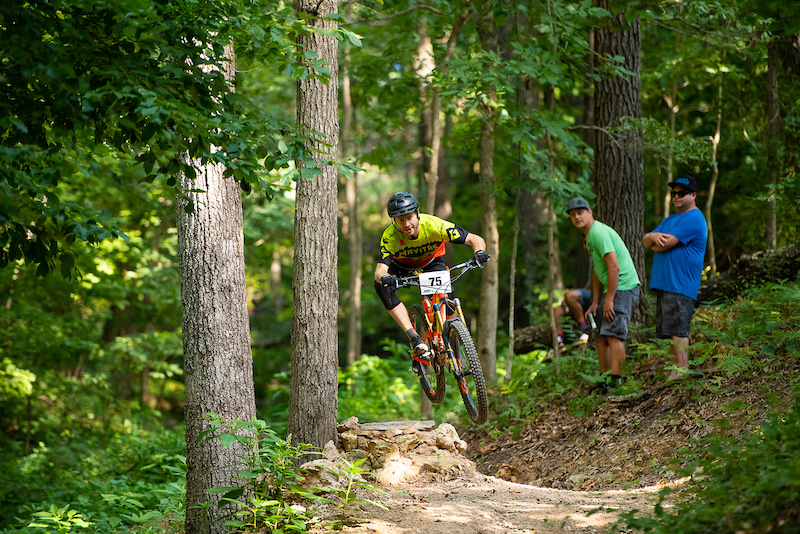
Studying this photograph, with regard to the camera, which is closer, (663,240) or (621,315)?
(663,240)

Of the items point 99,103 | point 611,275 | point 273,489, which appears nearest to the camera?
point 99,103

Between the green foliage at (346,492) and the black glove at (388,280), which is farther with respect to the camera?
the black glove at (388,280)

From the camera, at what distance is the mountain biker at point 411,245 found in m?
5.83

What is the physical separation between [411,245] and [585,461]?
273cm

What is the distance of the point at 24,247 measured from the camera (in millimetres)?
3361

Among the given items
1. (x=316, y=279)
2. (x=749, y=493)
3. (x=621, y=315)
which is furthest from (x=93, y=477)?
(x=749, y=493)

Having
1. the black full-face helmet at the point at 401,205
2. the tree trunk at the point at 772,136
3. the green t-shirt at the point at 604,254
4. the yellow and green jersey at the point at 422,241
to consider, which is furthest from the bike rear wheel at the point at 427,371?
the tree trunk at the point at 772,136

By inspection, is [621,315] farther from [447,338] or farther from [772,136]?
[772,136]

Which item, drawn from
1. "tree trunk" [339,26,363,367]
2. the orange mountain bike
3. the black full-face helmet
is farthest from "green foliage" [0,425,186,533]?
"tree trunk" [339,26,363,367]

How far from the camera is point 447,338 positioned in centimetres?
600

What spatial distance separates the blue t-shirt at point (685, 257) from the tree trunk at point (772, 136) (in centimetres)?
339

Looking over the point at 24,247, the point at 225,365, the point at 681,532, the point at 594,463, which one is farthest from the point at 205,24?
the point at 594,463

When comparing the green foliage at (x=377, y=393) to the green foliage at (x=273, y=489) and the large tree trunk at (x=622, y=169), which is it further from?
the green foliage at (x=273, y=489)

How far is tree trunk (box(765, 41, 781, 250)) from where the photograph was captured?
8797 millimetres
